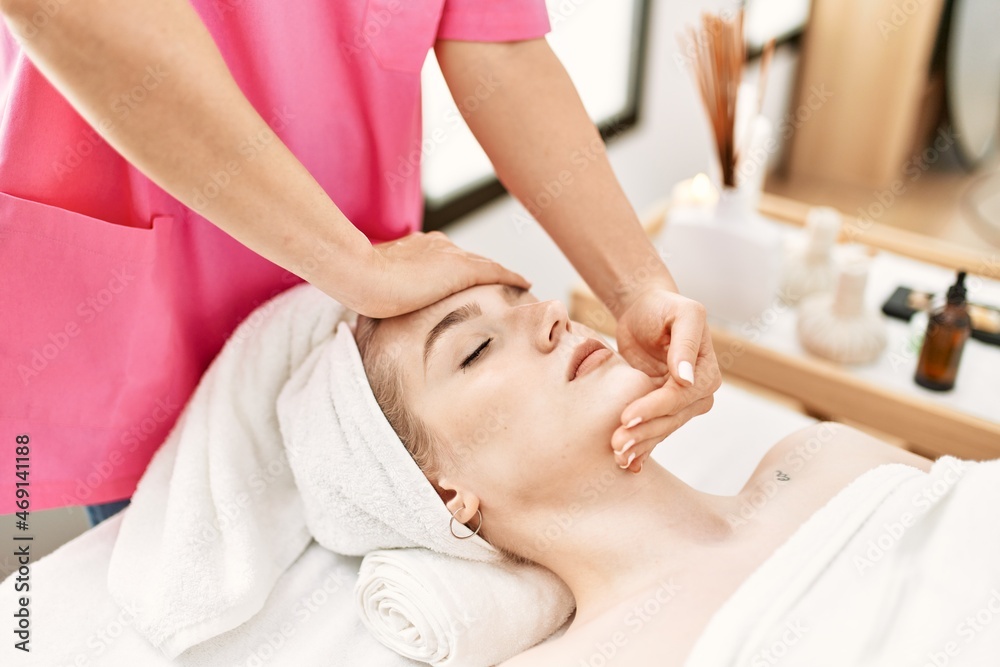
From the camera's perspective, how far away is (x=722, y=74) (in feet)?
5.41

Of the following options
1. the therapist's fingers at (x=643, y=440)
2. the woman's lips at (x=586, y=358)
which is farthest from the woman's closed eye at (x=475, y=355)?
the therapist's fingers at (x=643, y=440)

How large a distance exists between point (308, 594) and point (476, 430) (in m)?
0.34

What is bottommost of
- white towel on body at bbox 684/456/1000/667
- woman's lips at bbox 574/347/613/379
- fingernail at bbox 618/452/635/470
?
white towel on body at bbox 684/456/1000/667

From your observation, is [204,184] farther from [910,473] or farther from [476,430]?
[910,473]

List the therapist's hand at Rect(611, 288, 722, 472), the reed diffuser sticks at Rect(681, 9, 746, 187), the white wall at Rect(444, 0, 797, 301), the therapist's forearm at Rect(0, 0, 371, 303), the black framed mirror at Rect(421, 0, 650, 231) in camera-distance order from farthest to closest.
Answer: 1. the white wall at Rect(444, 0, 797, 301)
2. the black framed mirror at Rect(421, 0, 650, 231)
3. the reed diffuser sticks at Rect(681, 9, 746, 187)
4. the therapist's hand at Rect(611, 288, 722, 472)
5. the therapist's forearm at Rect(0, 0, 371, 303)

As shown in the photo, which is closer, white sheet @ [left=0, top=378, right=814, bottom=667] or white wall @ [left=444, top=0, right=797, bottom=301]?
white sheet @ [left=0, top=378, right=814, bottom=667]

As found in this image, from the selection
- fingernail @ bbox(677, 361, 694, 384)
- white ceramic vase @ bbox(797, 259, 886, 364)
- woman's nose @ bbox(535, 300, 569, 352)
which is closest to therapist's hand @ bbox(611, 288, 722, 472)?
fingernail @ bbox(677, 361, 694, 384)

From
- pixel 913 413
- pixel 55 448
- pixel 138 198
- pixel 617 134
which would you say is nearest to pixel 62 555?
pixel 55 448

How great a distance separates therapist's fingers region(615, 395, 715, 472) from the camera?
0.99 metres

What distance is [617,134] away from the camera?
254 centimetres

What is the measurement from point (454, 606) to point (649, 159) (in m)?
2.06

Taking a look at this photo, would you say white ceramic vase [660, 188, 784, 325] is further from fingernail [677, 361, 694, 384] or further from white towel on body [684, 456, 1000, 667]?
fingernail [677, 361, 694, 384]

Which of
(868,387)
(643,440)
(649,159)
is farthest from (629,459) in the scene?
(649,159)

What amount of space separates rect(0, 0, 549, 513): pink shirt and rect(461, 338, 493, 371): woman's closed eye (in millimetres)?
306
